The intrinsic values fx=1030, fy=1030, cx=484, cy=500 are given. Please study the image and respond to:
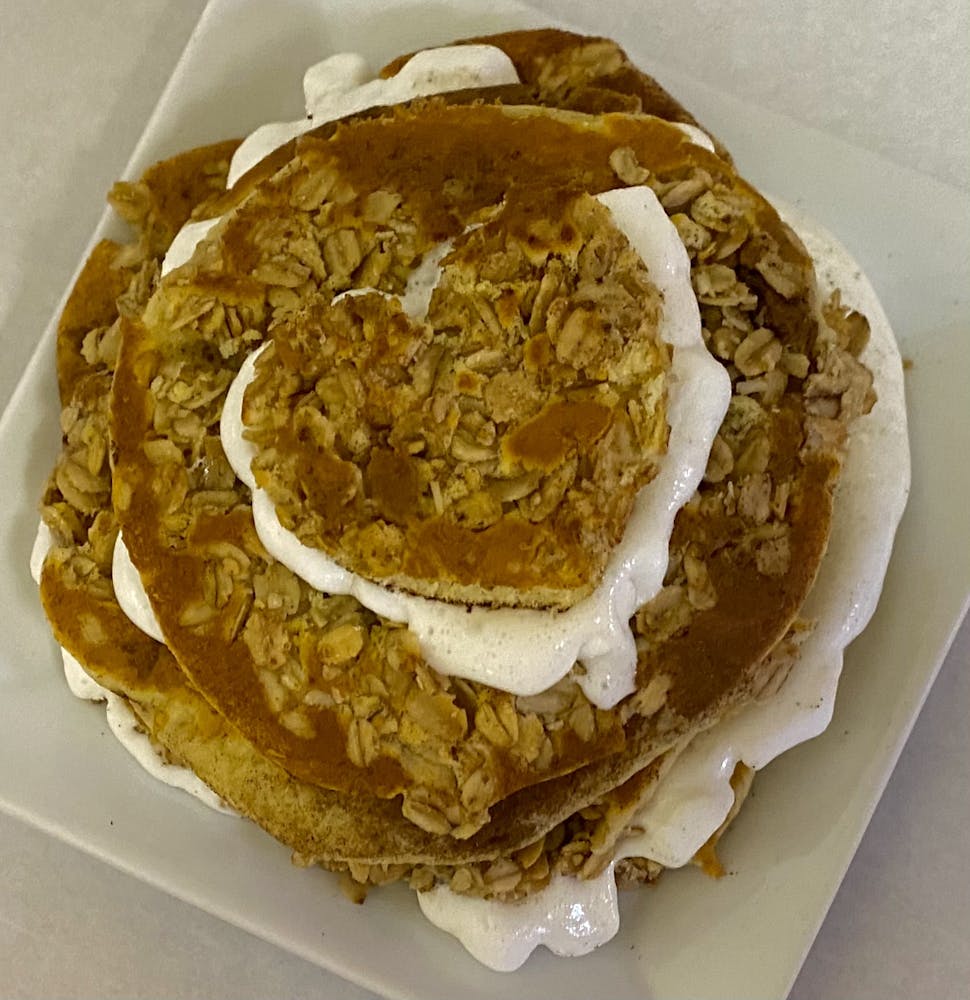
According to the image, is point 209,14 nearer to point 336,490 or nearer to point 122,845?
point 336,490

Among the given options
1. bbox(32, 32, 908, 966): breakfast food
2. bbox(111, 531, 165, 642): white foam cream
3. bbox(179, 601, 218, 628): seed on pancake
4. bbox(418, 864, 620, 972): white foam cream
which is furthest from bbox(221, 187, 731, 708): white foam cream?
bbox(418, 864, 620, 972): white foam cream

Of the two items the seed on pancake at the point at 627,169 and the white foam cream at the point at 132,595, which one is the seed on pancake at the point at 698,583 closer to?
the seed on pancake at the point at 627,169

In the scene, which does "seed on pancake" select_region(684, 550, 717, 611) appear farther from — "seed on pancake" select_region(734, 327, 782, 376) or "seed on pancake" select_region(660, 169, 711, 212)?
"seed on pancake" select_region(660, 169, 711, 212)

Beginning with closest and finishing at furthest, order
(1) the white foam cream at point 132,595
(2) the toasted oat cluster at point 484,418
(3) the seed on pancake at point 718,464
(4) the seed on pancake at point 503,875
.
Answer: (2) the toasted oat cluster at point 484,418
(3) the seed on pancake at point 718,464
(1) the white foam cream at point 132,595
(4) the seed on pancake at point 503,875

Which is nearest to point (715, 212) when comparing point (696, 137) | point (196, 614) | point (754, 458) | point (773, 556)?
point (696, 137)

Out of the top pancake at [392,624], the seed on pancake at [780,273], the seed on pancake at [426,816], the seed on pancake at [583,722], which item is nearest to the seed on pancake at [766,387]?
the top pancake at [392,624]

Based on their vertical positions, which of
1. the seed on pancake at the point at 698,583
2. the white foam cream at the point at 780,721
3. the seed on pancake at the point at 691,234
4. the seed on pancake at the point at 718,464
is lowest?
the white foam cream at the point at 780,721
